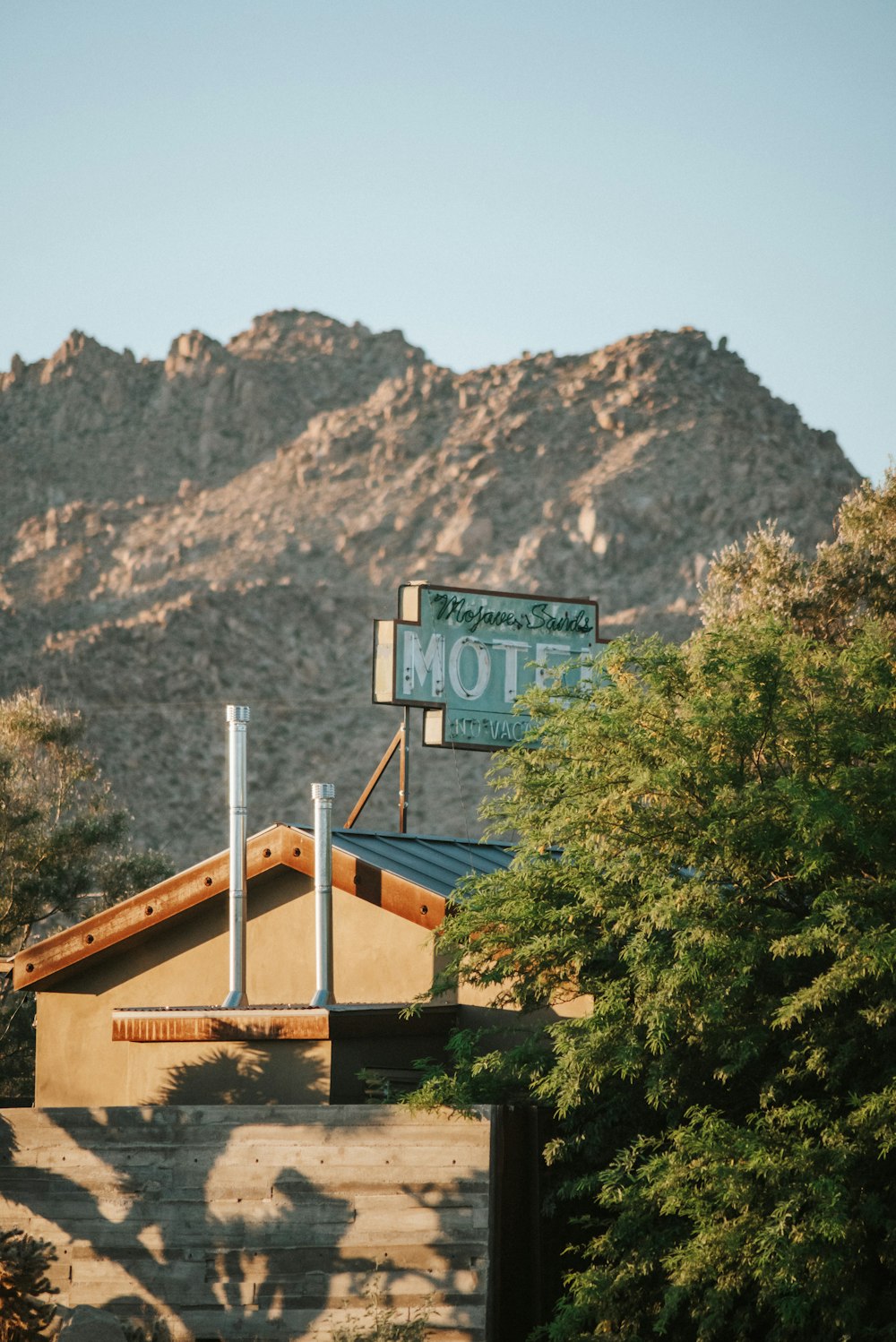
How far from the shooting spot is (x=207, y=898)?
15242 millimetres

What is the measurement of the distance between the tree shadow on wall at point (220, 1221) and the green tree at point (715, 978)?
3.14ft

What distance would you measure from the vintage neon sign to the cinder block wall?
7.75 metres

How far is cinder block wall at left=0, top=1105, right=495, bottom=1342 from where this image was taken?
10.7 m

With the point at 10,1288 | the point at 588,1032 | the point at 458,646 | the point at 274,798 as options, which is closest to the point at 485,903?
the point at 588,1032

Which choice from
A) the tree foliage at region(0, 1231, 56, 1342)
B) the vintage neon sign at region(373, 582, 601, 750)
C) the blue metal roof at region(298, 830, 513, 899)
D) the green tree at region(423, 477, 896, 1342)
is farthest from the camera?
the vintage neon sign at region(373, 582, 601, 750)

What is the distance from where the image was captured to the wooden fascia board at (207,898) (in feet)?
46.2

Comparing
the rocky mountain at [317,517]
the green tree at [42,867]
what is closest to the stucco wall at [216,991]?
the green tree at [42,867]

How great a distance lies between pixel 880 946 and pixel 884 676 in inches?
91.3

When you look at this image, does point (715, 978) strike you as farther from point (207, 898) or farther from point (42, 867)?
point (42, 867)

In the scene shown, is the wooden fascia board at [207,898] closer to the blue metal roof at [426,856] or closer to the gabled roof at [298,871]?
the gabled roof at [298,871]

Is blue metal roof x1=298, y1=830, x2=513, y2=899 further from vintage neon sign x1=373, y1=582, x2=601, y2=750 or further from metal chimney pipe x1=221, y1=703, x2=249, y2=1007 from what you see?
vintage neon sign x1=373, y1=582, x2=601, y2=750

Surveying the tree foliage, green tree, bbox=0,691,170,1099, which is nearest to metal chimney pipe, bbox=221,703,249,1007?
the tree foliage

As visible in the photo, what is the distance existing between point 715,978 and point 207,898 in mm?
6475

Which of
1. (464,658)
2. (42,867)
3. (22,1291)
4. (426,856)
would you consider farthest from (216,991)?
(42,867)
